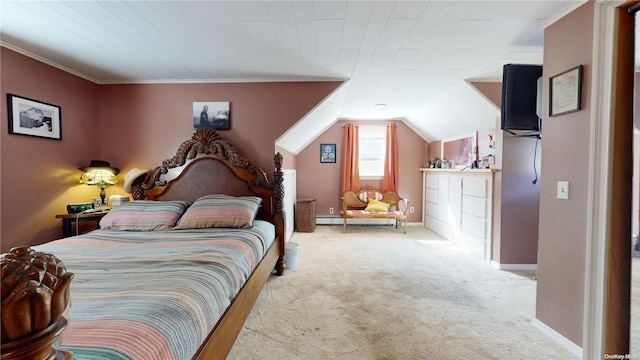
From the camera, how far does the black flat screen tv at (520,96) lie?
86.7 inches

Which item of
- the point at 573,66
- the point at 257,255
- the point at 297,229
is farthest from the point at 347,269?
the point at 573,66

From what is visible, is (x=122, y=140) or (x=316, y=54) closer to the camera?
(x=316, y=54)

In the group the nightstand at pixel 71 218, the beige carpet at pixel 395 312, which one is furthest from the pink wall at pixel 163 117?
the beige carpet at pixel 395 312

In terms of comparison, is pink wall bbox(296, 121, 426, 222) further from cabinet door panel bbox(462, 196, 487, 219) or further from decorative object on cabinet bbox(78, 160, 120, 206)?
decorative object on cabinet bbox(78, 160, 120, 206)

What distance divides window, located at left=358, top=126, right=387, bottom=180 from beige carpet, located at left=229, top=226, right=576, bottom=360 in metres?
2.32

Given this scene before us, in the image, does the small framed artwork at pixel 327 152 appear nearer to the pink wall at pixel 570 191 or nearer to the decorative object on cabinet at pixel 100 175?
the decorative object on cabinet at pixel 100 175

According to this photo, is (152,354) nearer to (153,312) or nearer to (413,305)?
(153,312)

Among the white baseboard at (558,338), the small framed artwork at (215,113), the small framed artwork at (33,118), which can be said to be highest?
the small framed artwork at (215,113)

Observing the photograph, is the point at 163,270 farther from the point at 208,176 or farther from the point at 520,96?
the point at 520,96

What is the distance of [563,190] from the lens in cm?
171

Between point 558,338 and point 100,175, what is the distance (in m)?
4.40

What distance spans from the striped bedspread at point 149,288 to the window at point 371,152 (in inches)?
145

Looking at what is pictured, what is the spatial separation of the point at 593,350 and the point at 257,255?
2.25 metres

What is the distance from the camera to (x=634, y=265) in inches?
56.9
